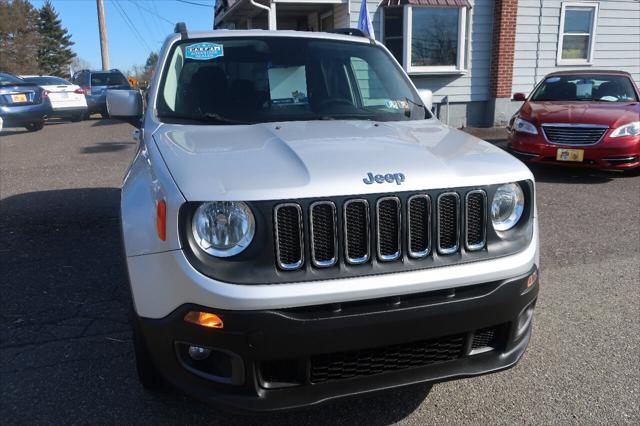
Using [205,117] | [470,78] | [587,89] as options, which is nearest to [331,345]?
[205,117]

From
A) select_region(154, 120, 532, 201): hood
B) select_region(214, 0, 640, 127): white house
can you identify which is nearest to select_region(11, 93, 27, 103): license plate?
select_region(214, 0, 640, 127): white house

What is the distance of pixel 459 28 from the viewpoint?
12523mm

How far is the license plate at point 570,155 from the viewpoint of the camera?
7.50m

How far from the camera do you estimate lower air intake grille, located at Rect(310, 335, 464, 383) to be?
2.19m

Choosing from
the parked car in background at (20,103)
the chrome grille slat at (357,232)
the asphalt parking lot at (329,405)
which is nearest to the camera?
the chrome grille slat at (357,232)

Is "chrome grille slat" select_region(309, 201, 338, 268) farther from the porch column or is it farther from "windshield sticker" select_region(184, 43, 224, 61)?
the porch column

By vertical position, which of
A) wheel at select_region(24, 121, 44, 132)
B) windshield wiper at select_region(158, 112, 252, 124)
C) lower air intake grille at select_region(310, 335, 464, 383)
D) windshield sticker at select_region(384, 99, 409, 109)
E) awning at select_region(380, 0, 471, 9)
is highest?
awning at select_region(380, 0, 471, 9)

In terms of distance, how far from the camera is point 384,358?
2.27 meters

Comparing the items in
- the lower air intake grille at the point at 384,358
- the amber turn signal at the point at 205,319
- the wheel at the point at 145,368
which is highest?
the amber turn signal at the point at 205,319

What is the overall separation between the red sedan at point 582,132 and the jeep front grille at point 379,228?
6.02 meters

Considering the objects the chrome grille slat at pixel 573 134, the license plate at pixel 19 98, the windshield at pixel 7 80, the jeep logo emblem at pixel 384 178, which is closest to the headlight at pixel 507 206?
the jeep logo emblem at pixel 384 178

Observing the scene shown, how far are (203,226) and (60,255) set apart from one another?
11.2 ft

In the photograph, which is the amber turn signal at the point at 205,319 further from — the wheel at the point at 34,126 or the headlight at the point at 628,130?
the wheel at the point at 34,126

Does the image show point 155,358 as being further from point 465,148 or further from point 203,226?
point 465,148
